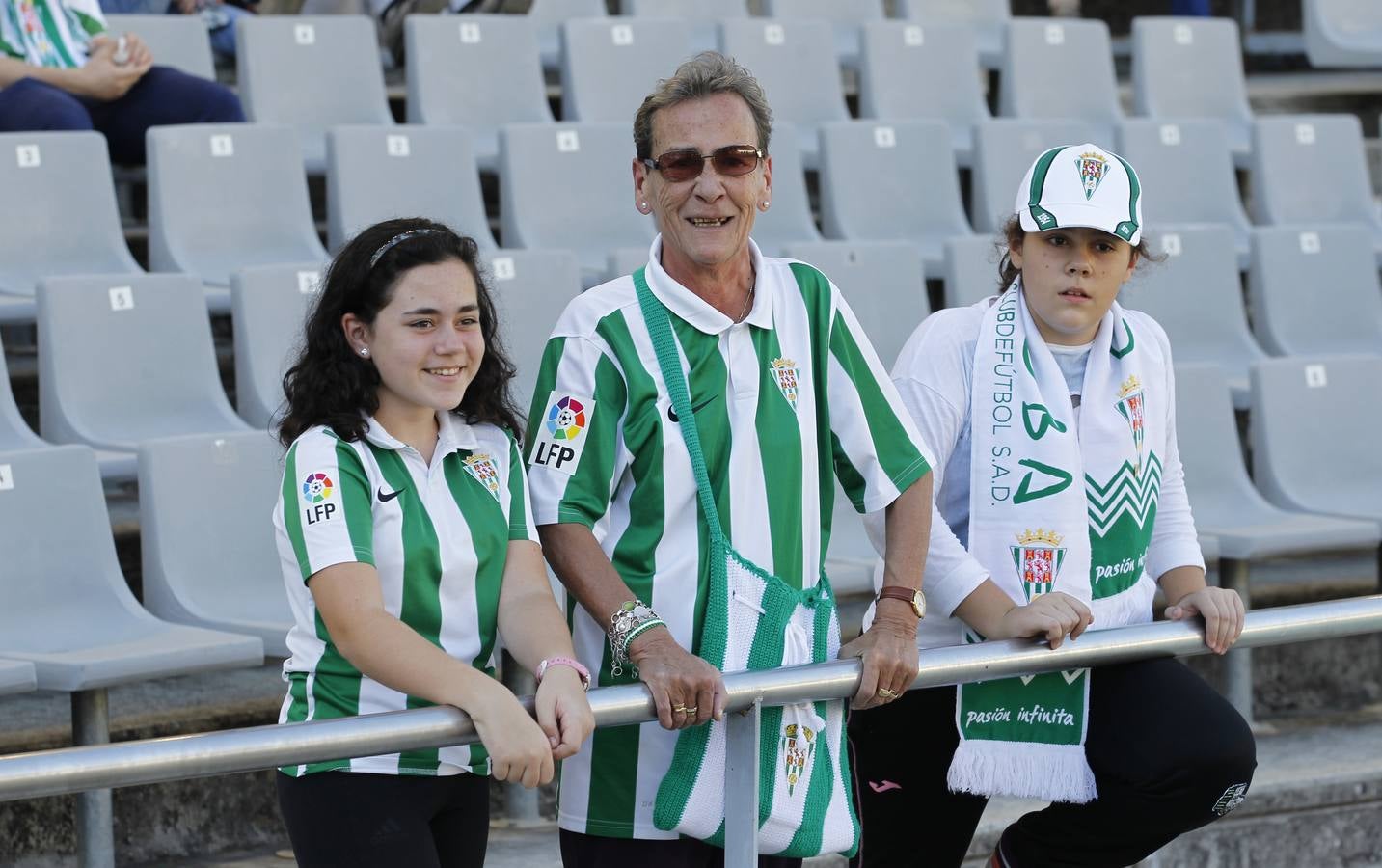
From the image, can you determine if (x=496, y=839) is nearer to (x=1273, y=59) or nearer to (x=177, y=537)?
(x=177, y=537)

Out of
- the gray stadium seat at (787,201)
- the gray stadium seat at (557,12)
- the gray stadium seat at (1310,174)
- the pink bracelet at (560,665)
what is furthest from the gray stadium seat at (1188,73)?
the pink bracelet at (560,665)

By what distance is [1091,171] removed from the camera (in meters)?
2.42

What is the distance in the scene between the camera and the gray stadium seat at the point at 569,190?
4.92 meters

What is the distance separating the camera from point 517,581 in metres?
2.05

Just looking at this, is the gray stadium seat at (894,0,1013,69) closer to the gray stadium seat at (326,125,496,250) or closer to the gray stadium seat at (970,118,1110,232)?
the gray stadium seat at (970,118,1110,232)

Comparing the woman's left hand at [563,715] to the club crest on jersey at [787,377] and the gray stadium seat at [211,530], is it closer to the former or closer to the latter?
the club crest on jersey at [787,377]

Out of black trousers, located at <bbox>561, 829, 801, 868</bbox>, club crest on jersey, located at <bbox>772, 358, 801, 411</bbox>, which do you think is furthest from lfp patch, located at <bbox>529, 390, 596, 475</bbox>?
black trousers, located at <bbox>561, 829, 801, 868</bbox>

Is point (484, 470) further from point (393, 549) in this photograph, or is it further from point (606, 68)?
point (606, 68)

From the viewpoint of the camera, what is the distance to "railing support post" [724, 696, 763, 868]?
1978mm

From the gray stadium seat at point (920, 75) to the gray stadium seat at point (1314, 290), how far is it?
108 centimetres

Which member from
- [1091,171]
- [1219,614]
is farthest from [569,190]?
[1219,614]

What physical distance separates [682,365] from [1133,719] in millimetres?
801

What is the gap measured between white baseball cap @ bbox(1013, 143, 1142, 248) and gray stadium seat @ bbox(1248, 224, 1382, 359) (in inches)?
119

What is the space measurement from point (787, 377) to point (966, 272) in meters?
2.50
